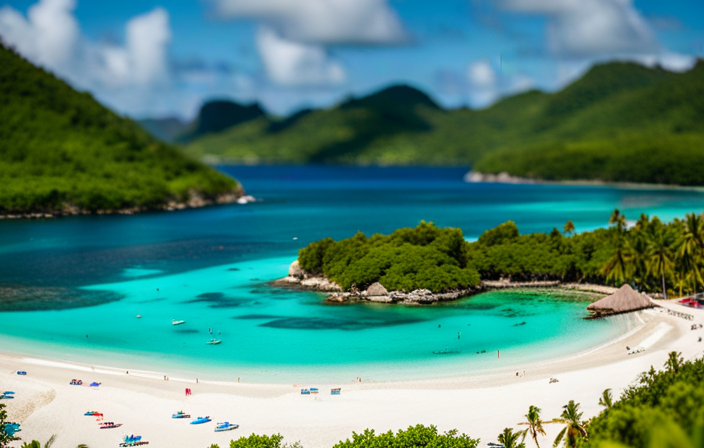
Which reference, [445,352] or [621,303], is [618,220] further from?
[445,352]

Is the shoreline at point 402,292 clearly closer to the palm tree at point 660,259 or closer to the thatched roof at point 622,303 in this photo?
the palm tree at point 660,259

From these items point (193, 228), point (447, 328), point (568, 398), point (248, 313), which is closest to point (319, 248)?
point (248, 313)

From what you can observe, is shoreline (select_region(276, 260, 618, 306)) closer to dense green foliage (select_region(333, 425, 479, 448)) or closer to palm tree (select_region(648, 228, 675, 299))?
palm tree (select_region(648, 228, 675, 299))

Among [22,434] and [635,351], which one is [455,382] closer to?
[635,351]

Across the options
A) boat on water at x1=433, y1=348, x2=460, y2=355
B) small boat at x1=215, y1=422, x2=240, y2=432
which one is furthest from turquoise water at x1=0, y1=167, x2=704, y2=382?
small boat at x1=215, y1=422, x2=240, y2=432

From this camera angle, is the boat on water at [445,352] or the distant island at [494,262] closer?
the boat on water at [445,352]

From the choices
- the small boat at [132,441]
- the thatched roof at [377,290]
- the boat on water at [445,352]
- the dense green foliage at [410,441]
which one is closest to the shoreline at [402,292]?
the thatched roof at [377,290]

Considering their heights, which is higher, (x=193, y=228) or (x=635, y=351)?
(x=193, y=228)
